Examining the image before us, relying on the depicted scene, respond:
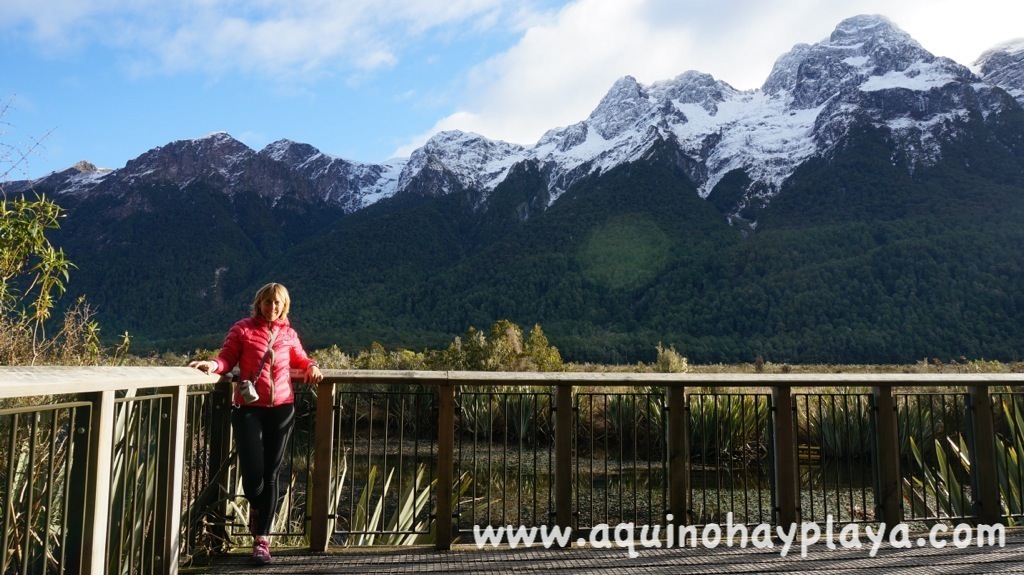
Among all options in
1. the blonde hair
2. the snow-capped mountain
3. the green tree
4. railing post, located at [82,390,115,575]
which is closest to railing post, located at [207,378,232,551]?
the blonde hair

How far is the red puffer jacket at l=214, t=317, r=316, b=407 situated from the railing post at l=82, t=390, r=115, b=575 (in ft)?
3.11

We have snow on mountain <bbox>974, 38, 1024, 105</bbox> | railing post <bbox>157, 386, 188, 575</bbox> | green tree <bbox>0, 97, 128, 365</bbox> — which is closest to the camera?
railing post <bbox>157, 386, 188, 575</bbox>

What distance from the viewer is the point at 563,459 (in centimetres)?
339

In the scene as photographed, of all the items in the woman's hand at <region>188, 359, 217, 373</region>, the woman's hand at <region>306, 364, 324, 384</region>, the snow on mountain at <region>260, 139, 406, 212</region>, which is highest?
the snow on mountain at <region>260, 139, 406, 212</region>

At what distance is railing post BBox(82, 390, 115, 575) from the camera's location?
1871mm

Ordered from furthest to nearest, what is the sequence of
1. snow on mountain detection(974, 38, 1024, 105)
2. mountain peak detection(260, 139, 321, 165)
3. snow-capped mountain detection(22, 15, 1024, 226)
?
mountain peak detection(260, 139, 321, 165)
snow on mountain detection(974, 38, 1024, 105)
snow-capped mountain detection(22, 15, 1024, 226)

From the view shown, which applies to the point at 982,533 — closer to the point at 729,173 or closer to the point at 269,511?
the point at 269,511

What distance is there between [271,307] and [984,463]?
Answer: 4.06 meters

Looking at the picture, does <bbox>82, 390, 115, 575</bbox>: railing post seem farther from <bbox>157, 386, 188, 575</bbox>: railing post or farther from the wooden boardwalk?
the wooden boardwalk

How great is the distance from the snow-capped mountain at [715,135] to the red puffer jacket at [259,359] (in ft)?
202

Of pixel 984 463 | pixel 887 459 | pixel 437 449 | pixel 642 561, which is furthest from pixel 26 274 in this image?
pixel 984 463

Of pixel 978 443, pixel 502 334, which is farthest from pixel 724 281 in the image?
pixel 978 443

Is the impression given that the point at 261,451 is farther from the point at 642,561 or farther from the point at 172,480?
the point at 642,561

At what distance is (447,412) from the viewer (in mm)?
3389
